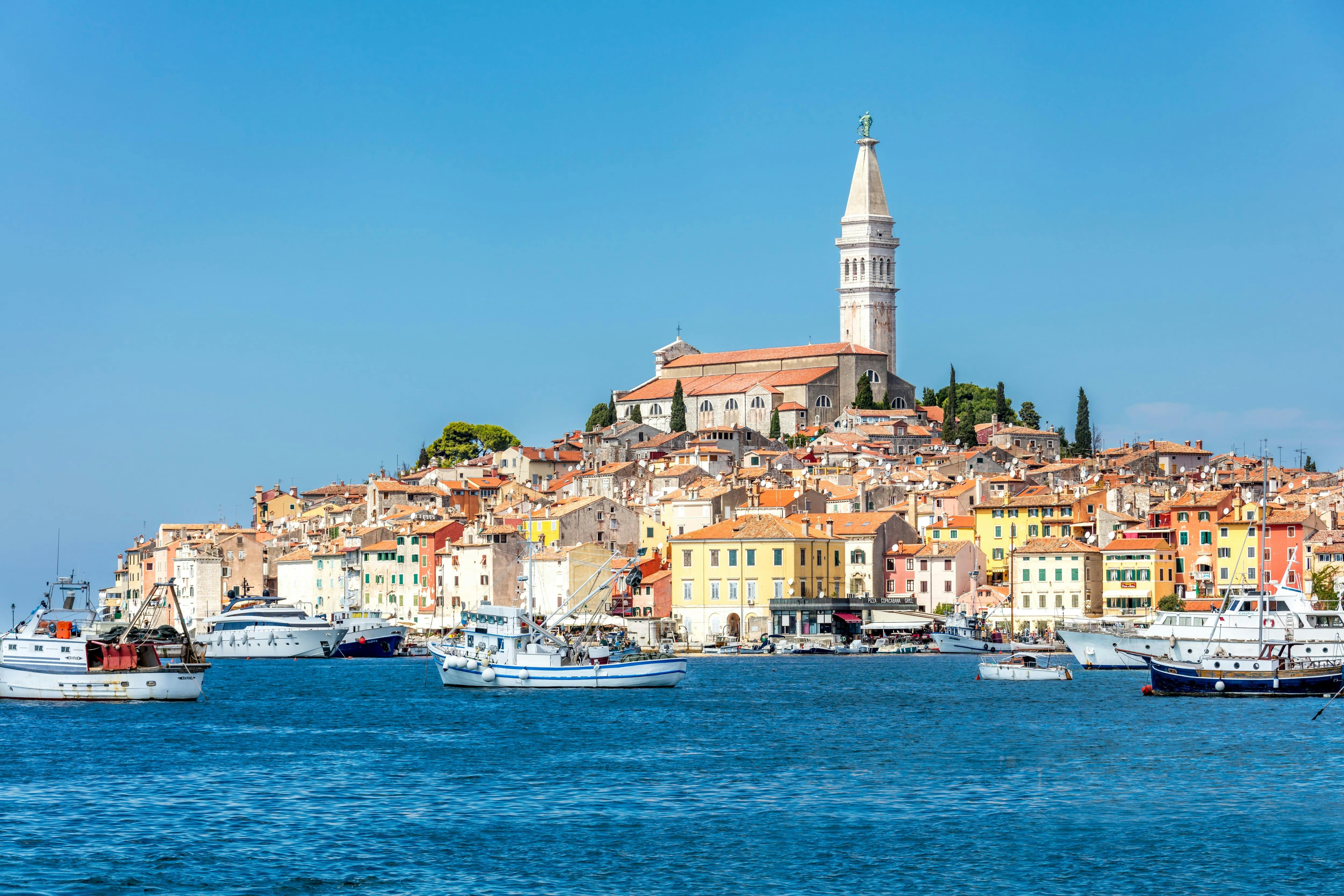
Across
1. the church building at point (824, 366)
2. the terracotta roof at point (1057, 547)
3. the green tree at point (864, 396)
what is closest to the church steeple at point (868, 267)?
the church building at point (824, 366)

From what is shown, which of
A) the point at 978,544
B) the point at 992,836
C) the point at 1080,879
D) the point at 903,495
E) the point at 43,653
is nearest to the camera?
the point at 1080,879

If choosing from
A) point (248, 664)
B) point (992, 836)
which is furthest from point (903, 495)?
point (992, 836)

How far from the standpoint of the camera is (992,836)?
30578 mm

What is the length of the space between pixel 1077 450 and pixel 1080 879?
107m

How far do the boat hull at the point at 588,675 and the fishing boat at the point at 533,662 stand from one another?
0.05 feet

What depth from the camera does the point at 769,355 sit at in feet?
547

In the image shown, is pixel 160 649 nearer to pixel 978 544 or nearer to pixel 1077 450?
pixel 978 544

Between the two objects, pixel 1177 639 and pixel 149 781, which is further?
pixel 1177 639

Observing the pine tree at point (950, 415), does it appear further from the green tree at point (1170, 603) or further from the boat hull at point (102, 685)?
the boat hull at point (102, 685)

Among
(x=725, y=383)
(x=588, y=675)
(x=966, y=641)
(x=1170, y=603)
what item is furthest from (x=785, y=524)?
(x=725, y=383)

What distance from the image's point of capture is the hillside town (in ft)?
309

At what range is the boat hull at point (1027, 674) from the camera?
67.3 m

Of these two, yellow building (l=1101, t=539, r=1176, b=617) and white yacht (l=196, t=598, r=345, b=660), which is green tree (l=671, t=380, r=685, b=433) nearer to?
white yacht (l=196, t=598, r=345, b=660)

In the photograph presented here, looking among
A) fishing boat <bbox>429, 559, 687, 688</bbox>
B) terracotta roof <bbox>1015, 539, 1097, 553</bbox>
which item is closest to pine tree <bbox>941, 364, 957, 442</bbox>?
terracotta roof <bbox>1015, 539, 1097, 553</bbox>
